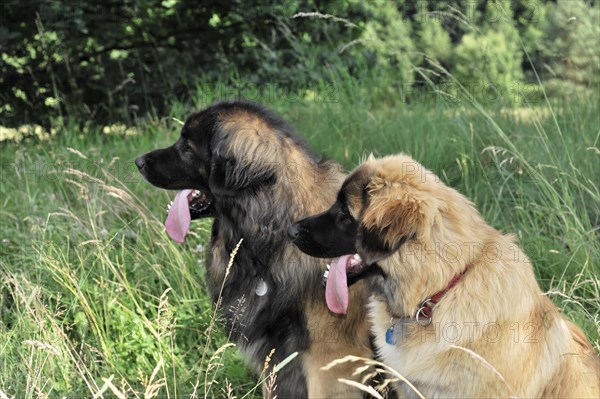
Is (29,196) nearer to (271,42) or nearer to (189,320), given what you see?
(189,320)

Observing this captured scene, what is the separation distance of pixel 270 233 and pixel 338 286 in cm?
46

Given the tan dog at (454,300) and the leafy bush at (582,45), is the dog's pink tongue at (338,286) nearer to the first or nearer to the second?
the tan dog at (454,300)

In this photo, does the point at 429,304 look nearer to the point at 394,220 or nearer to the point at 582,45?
the point at 394,220

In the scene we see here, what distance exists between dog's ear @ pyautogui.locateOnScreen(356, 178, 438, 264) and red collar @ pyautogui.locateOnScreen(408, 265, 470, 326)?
→ 256 mm

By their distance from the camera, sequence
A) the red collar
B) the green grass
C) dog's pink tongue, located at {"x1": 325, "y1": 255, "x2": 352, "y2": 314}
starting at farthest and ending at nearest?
the green grass, dog's pink tongue, located at {"x1": 325, "y1": 255, "x2": 352, "y2": 314}, the red collar

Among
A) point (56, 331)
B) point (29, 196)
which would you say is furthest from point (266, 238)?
point (29, 196)

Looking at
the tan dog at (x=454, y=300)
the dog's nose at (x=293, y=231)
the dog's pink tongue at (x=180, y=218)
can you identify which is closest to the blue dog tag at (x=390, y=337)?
the tan dog at (x=454, y=300)

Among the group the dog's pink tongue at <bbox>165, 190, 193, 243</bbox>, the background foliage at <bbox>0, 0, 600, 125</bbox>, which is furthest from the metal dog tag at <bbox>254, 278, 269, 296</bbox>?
the background foliage at <bbox>0, 0, 600, 125</bbox>

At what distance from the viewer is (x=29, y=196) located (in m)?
5.37

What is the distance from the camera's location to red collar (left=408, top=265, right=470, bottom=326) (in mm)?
2988

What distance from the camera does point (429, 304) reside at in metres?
3.03

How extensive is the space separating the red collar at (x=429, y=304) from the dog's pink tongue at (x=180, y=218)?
1.35 m

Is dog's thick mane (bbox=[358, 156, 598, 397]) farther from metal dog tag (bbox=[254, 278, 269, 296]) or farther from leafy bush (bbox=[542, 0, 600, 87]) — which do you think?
leafy bush (bbox=[542, 0, 600, 87])

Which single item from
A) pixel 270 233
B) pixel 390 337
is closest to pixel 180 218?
pixel 270 233
